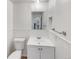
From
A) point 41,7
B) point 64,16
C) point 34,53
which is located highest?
point 41,7

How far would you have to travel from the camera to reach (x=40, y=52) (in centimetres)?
293

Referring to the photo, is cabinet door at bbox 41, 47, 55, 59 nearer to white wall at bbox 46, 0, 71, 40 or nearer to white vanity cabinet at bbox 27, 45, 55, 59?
white vanity cabinet at bbox 27, 45, 55, 59

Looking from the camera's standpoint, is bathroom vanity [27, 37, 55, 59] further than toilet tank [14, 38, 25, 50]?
No

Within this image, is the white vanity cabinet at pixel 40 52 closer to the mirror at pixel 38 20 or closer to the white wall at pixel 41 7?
the mirror at pixel 38 20

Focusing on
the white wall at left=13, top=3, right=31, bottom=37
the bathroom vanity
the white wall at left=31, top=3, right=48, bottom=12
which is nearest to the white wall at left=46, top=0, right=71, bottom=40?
the bathroom vanity

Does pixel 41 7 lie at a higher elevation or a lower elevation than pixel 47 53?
higher

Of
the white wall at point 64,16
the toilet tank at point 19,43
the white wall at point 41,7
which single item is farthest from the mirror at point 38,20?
the white wall at point 64,16

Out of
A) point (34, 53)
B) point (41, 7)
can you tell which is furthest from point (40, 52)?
point (41, 7)

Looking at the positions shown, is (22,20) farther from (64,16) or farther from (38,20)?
(64,16)

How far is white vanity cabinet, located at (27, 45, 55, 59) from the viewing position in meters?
2.91

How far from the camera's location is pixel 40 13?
3.90 m

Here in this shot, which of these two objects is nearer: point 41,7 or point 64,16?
point 64,16
